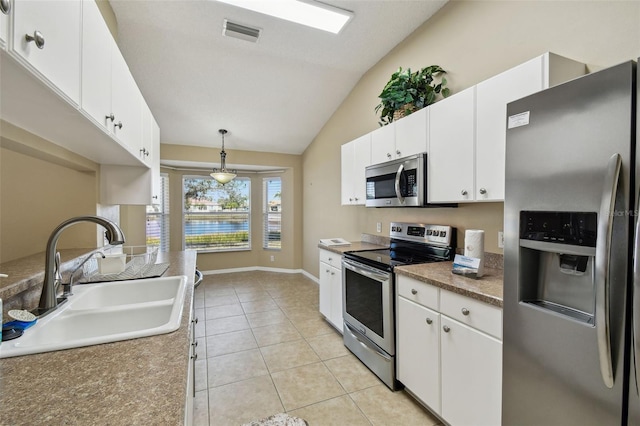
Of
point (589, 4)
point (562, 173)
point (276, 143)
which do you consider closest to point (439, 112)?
point (589, 4)

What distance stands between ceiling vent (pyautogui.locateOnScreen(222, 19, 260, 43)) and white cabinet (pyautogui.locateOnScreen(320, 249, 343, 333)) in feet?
7.99

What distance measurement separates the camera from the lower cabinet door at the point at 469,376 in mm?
1356

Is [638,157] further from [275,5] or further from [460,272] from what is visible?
[275,5]

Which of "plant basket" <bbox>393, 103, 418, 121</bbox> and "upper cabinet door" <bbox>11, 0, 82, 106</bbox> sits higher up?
"plant basket" <bbox>393, 103, 418, 121</bbox>

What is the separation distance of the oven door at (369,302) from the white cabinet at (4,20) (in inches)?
81.6

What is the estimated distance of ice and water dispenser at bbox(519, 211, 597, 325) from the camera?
39.8 inches

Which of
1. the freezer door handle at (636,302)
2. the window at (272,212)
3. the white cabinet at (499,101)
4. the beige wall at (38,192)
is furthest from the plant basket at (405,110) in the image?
the window at (272,212)

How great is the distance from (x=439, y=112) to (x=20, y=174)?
9.10 ft

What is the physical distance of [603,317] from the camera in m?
0.90

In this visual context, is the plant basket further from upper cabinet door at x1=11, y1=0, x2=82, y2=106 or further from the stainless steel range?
upper cabinet door at x1=11, y1=0, x2=82, y2=106

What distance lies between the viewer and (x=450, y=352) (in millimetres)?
1592

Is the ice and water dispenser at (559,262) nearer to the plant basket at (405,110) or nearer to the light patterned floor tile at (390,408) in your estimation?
the light patterned floor tile at (390,408)

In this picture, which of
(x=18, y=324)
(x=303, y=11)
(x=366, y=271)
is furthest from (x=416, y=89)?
(x=18, y=324)

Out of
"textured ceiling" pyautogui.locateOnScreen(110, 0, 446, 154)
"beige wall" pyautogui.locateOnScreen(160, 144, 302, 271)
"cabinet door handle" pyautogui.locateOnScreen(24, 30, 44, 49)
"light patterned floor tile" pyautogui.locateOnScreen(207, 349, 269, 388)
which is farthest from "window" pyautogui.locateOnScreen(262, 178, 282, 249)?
"cabinet door handle" pyautogui.locateOnScreen(24, 30, 44, 49)
